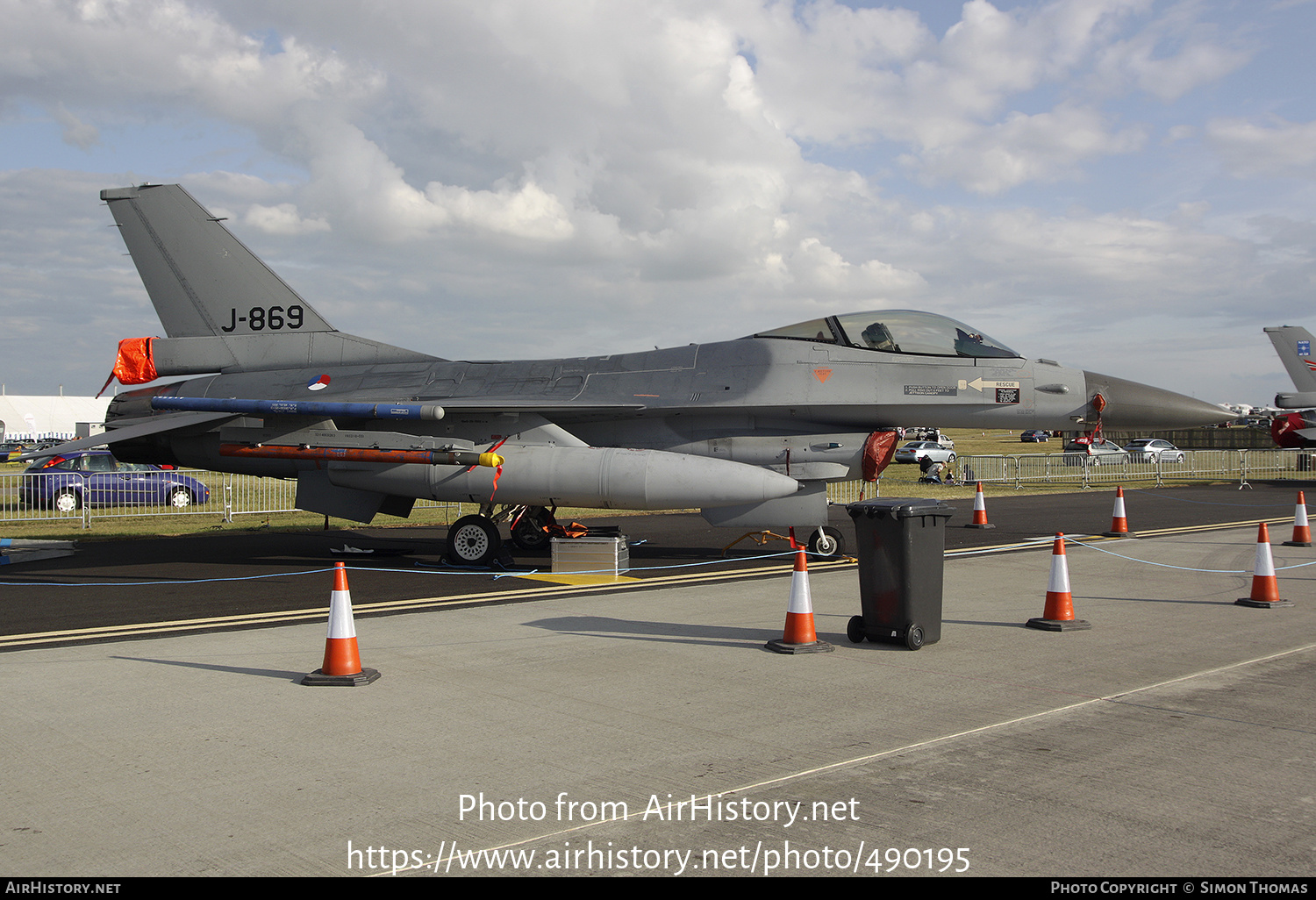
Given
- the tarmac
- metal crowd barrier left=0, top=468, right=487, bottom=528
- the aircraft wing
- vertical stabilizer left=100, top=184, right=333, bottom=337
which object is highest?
vertical stabilizer left=100, top=184, right=333, bottom=337

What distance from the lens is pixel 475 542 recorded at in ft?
39.2

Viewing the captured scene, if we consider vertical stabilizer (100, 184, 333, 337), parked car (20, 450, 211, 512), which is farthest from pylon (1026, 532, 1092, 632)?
parked car (20, 450, 211, 512)

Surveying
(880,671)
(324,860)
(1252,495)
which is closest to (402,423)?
(880,671)

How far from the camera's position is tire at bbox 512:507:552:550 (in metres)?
13.8

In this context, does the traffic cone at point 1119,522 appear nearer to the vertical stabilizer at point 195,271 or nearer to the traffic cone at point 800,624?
the traffic cone at point 800,624

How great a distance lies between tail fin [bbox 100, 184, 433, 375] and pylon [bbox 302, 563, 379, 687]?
27.1 feet

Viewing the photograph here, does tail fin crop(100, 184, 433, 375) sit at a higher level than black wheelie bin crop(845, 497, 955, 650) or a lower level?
higher

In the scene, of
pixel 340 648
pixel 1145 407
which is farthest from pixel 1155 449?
pixel 340 648

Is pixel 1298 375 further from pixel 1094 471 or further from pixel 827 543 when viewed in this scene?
pixel 827 543

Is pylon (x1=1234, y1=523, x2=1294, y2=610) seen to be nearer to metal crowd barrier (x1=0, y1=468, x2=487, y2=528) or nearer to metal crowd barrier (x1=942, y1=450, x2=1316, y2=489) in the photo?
metal crowd barrier (x1=0, y1=468, x2=487, y2=528)

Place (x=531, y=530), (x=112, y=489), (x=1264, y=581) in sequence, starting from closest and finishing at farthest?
(x=1264, y=581) → (x=531, y=530) → (x=112, y=489)

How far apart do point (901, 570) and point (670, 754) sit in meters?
3.00
